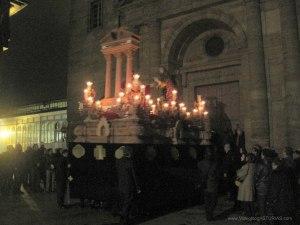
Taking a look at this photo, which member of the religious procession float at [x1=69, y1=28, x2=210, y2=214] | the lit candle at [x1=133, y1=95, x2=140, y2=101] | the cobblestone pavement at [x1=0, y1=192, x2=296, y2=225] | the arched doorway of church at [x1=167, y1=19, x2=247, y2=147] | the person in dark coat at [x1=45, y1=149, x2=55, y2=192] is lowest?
the cobblestone pavement at [x1=0, y1=192, x2=296, y2=225]

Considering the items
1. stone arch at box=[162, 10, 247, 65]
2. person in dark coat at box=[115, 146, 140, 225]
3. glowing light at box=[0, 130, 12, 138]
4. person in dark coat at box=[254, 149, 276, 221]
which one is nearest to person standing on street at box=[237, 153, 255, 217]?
person in dark coat at box=[254, 149, 276, 221]

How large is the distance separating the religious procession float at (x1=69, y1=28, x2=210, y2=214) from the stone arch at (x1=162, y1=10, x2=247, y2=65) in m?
3.11

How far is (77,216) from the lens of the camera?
9.78 m

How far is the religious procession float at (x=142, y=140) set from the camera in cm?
1005

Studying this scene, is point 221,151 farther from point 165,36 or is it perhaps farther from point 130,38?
point 165,36

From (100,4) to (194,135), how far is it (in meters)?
14.3

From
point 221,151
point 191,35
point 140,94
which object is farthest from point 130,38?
point 221,151

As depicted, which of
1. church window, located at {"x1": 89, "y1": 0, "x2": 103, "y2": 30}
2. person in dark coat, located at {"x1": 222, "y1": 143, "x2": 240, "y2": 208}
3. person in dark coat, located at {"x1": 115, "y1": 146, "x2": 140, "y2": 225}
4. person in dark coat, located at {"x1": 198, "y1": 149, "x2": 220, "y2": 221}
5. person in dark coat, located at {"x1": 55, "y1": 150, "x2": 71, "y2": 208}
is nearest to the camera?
person in dark coat, located at {"x1": 115, "y1": 146, "x2": 140, "y2": 225}

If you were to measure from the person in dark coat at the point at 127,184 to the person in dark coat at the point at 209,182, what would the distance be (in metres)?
1.96

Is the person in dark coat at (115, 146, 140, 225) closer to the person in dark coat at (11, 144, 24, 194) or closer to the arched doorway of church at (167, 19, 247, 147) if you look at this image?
the person in dark coat at (11, 144, 24, 194)

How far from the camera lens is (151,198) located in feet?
32.0

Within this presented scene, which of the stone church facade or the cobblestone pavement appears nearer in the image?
the cobblestone pavement

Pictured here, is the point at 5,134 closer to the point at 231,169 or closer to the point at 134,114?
the point at 134,114

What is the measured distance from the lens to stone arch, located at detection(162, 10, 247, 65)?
1767cm
